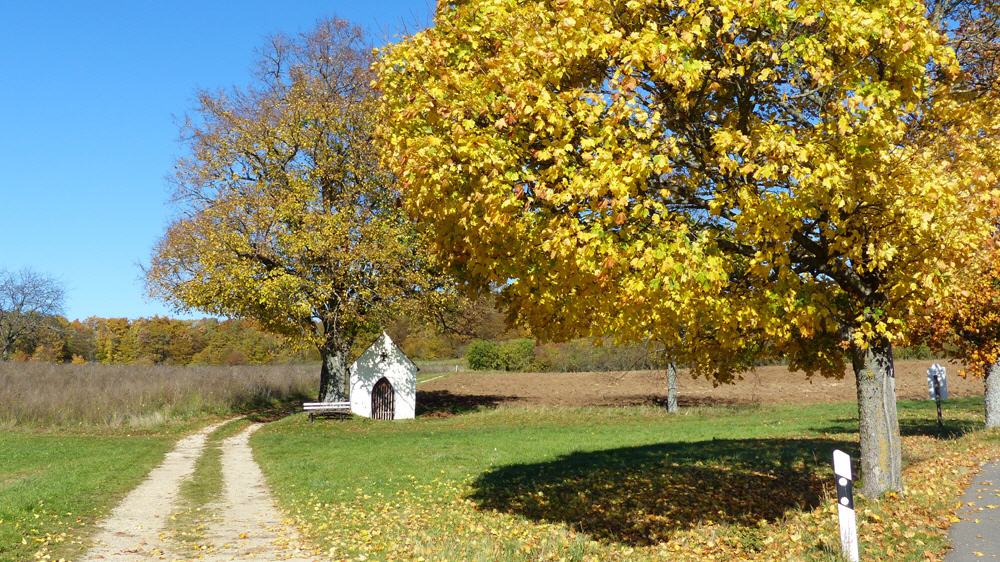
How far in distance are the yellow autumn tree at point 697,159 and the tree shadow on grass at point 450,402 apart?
26054 millimetres

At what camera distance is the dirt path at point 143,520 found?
9.05 m

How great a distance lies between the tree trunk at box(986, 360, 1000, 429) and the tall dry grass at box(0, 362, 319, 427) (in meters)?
27.0

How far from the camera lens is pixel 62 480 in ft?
47.1

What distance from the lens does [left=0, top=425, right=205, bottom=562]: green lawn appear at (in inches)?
381

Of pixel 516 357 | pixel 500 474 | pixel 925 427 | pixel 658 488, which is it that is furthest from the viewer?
pixel 516 357

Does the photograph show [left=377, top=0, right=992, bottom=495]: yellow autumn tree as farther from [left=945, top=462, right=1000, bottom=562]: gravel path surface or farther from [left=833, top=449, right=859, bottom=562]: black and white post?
[left=945, top=462, right=1000, bottom=562]: gravel path surface

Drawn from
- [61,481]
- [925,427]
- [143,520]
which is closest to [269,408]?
[61,481]

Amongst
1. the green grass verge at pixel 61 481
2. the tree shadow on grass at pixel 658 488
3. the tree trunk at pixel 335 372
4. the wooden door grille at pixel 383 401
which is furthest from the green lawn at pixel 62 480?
the wooden door grille at pixel 383 401

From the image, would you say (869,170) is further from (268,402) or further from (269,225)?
(268,402)

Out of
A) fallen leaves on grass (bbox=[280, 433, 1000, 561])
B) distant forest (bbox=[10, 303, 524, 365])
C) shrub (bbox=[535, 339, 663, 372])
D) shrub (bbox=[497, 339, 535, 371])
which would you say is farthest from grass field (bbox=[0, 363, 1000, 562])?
distant forest (bbox=[10, 303, 524, 365])

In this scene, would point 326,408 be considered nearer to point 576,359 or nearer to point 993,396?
point 993,396

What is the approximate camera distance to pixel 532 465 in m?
16.2

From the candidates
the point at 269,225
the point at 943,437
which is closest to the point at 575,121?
the point at 943,437

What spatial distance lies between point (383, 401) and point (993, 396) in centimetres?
2278
